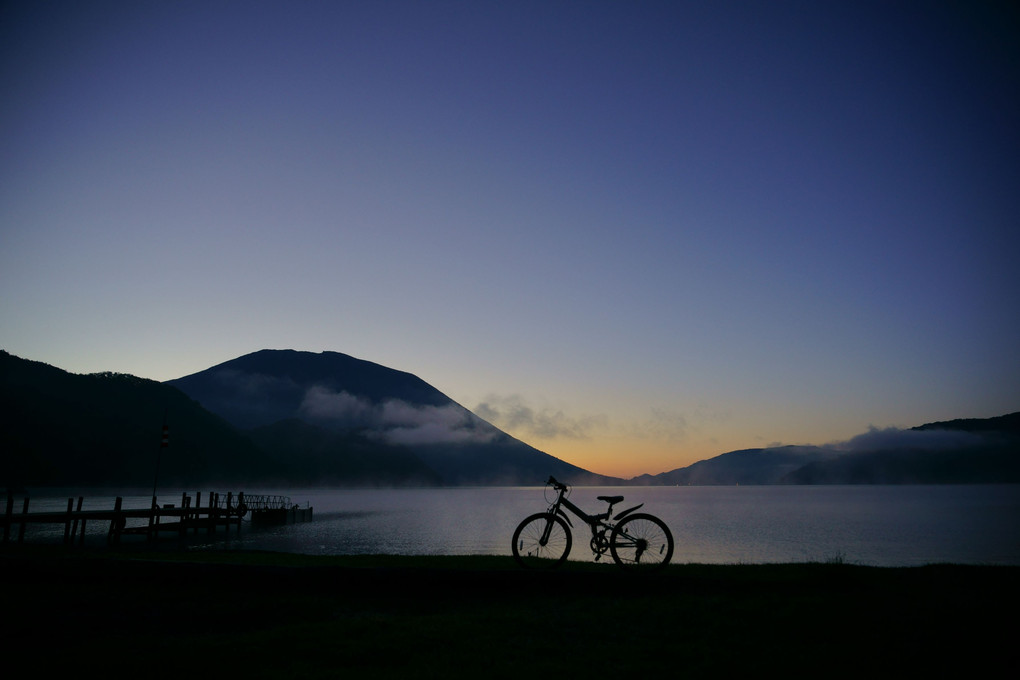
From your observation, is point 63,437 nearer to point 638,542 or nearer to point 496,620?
point 638,542

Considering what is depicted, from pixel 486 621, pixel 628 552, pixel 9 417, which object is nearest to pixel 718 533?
pixel 628 552

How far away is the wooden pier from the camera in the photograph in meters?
34.2

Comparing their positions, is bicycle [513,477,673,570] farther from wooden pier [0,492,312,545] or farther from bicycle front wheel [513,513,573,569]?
wooden pier [0,492,312,545]

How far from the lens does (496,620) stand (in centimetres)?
823

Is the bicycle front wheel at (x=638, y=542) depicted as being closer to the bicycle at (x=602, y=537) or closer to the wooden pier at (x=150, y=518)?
the bicycle at (x=602, y=537)

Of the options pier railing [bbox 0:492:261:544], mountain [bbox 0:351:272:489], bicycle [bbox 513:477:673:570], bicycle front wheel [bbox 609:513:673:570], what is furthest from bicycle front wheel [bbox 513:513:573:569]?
mountain [bbox 0:351:272:489]

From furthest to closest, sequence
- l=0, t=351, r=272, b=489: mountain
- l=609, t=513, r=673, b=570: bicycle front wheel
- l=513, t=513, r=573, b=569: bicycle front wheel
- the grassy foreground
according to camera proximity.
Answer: l=0, t=351, r=272, b=489: mountain → l=513, t=513, r=573, b=569: bicycle front wheel → l=609, t=513, r=673, b=570: bicycle front wheel → the grassy foreground

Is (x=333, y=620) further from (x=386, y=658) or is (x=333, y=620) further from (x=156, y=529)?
(x=156, y=529)

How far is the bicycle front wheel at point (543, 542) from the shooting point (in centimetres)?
1208

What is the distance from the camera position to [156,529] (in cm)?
4425

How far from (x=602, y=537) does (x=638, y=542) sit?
679 millimetres

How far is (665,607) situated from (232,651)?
18.6 ft

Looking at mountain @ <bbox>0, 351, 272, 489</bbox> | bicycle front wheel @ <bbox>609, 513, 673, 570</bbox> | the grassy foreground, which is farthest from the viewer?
mountain @ <bbox>0, 351, 272, 489</bbox>

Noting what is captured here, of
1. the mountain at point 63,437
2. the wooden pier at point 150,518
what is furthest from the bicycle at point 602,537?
the mountain at point 63,437
